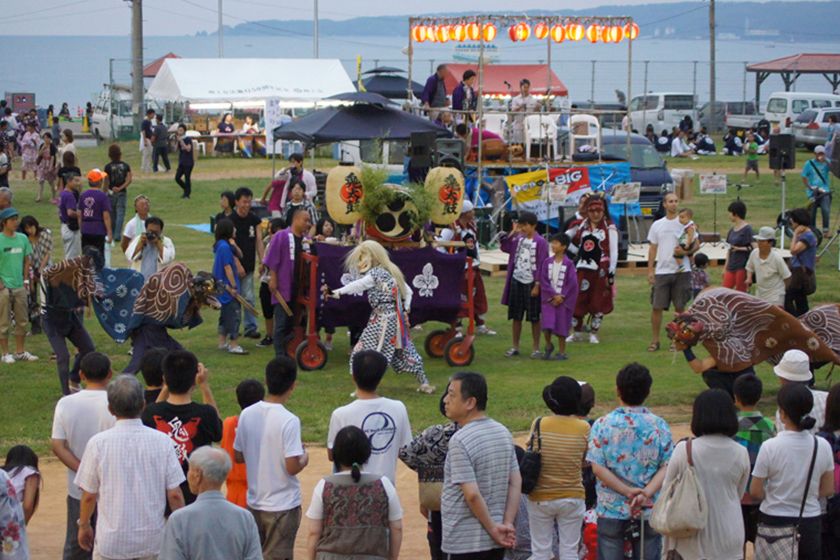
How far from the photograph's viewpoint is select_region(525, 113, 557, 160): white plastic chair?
23844mm

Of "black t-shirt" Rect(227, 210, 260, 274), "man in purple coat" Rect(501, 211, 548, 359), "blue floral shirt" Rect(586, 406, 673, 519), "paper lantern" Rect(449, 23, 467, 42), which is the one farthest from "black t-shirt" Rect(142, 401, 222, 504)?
"paper lantern" Rect(449, 23, 467, 42)

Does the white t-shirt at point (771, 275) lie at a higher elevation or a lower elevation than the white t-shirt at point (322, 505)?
higher

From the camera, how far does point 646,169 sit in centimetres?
2527

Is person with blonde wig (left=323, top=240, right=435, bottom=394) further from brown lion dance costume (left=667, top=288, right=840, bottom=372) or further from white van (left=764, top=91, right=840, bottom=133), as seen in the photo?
white van (left=764, top=91, right=840, bottom=133)

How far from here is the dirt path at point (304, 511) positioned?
8773 mm

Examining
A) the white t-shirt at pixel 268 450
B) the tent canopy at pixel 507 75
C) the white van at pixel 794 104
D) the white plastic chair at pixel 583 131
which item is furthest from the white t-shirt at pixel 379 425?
the white van at pixel 794 104

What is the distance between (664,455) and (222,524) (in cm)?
A: 241

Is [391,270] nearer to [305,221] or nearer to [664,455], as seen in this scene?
[305,221]

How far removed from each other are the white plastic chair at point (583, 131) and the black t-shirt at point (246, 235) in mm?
10819

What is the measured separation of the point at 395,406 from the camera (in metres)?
7.21

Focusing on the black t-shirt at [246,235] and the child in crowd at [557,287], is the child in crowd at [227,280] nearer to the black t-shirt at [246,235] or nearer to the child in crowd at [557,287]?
the black t-shirt at [246,235]

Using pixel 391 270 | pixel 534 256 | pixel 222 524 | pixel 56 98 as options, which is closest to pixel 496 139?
pixel 534 256

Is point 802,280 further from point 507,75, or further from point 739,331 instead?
point 507,75

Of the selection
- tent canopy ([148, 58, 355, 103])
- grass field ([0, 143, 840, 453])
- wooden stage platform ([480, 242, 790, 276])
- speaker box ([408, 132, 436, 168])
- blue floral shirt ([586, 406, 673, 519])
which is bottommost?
grass field ([0, 143, 840, 453])
